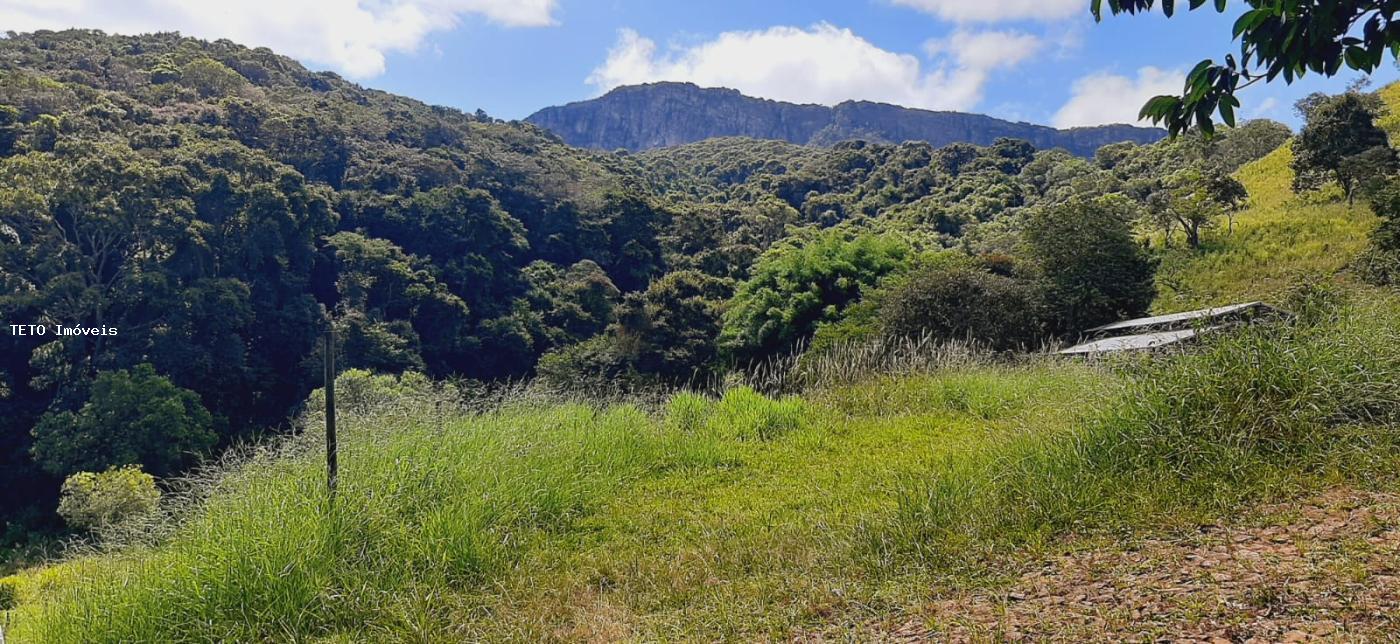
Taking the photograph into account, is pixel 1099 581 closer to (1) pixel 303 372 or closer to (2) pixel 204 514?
(2) pixel 204 514

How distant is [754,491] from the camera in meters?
5.44

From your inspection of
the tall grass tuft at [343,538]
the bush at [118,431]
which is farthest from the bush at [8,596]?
the bush at [118,431]

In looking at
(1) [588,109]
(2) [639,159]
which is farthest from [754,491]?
(1) [588,109]

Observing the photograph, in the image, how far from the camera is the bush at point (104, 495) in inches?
658

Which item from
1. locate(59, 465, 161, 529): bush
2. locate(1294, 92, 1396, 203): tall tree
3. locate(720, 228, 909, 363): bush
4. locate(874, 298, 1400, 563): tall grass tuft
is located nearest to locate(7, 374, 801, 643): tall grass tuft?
locate(874, 298, 1400, 563): tall grass tuft

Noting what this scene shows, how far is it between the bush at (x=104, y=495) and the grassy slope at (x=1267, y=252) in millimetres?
24649

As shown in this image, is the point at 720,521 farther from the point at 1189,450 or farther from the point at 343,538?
the point at 1189,450

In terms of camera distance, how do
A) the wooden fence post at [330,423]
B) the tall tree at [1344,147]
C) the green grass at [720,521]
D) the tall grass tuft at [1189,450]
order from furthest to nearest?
the tall tree at [1344,147] < the wooden fence post at [330,423] < the tall grass tuft at [1189,450] < the green grass at [720,521]

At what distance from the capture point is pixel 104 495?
1733 centimetres

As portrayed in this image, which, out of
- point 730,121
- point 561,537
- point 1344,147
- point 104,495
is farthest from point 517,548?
point 730,121

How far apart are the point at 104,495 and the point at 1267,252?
30.3 metres

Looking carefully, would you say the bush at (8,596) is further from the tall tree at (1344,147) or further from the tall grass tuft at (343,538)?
the tall tree at (1344,147)

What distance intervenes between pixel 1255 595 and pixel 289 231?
3688 cm

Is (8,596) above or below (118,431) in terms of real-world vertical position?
below
